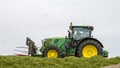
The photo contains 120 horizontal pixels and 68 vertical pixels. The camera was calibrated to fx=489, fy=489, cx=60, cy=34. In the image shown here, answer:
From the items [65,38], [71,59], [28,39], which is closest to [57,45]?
[65,38]

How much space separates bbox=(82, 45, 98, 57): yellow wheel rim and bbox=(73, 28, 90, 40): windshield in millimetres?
1191

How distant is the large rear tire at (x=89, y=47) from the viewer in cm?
2772

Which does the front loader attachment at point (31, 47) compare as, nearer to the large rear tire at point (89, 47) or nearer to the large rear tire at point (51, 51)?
the large rear tire at point (51, 51)

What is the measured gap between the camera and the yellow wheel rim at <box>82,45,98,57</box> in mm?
27844

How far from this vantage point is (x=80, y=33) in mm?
29188

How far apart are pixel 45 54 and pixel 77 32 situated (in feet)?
7.66

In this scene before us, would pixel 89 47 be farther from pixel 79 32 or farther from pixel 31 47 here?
pixel 31 47

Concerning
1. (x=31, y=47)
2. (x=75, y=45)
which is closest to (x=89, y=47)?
(x=75, y=45)

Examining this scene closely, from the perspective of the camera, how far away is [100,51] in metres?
27.8

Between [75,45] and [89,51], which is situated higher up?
[75,45]

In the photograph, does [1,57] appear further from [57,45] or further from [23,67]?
[57,45]

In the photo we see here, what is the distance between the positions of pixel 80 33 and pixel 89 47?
60.7 inches

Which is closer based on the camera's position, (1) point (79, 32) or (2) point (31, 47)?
(1) point (79, 32)

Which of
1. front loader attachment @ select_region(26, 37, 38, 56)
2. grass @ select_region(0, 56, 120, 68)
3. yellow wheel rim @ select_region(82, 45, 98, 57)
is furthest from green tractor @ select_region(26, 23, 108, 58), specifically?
grass @ select_region(0, 56, 120, 68)
